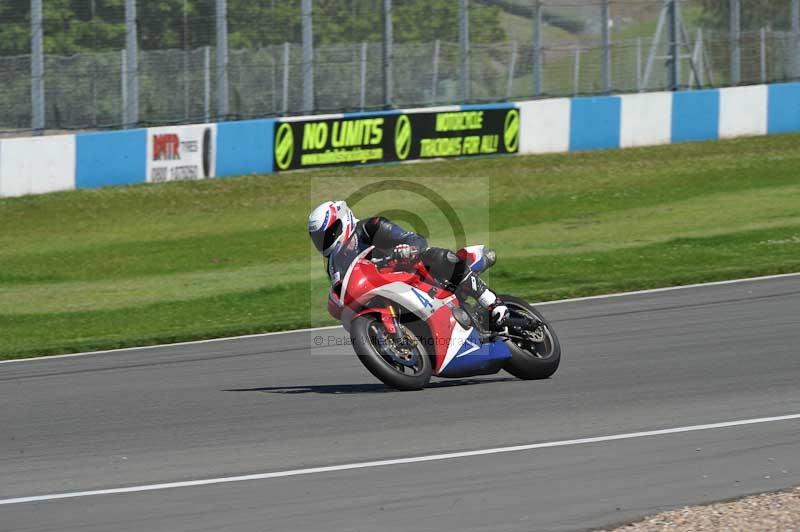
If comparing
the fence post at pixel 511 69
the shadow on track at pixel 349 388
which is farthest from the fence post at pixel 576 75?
the shadow on track at pixel 349 388

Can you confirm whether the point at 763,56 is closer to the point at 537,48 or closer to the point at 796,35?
the point at 796,35

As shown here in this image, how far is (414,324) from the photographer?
9.79 m

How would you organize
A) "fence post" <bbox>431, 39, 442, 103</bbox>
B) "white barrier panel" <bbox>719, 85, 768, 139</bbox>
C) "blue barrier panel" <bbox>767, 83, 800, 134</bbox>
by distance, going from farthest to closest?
1. "blue barrier panel" <bbox>767, 83, 800, 134</bbox>
2. "white barrier panel" <bbox>719, 85, 768, 139</bbox>
3. "fence post" <bbox>431, 39, 442, 103</bbox>

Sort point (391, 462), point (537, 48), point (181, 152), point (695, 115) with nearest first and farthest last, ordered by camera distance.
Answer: point (391, 462), point (181, 152), point (537, 48), point (695, 115)

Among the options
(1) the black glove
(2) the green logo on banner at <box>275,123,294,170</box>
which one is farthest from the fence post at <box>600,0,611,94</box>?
(1) the black glove

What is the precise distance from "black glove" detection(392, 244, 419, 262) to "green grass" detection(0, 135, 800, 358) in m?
5.08

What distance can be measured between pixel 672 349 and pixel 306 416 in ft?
12.1

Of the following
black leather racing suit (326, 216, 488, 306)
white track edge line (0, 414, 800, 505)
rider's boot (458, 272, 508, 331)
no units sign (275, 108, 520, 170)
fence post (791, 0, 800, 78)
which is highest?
fence post (791, 0, 800, 78)

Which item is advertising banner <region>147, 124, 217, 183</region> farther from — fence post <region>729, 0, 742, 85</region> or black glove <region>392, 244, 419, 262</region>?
black glove <region>392, 244, 419, 262</region>

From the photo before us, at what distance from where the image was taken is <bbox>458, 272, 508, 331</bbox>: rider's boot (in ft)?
32.3

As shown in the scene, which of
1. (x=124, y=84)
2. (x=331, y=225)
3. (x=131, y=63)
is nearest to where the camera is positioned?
(x=331, y=225)

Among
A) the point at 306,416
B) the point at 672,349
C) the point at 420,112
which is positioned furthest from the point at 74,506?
the point at 420,112

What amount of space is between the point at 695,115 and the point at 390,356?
2200cm

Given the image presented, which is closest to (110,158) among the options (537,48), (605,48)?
(537,48)
